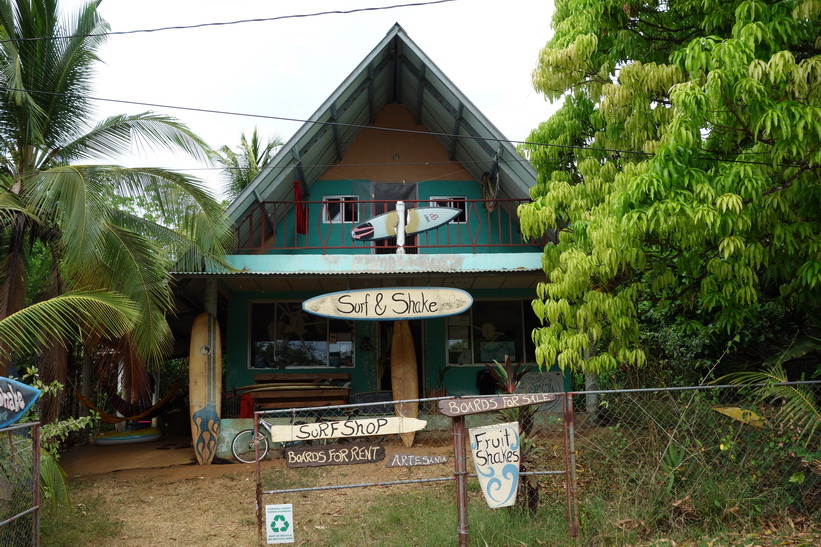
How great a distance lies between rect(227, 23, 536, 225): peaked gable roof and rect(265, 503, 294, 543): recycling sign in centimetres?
596

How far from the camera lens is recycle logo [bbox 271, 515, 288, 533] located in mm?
5770

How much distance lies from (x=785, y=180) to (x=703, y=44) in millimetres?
1546

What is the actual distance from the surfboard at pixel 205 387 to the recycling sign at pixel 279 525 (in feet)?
16.8

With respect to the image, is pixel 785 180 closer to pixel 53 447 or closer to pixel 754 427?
pixel 754 427

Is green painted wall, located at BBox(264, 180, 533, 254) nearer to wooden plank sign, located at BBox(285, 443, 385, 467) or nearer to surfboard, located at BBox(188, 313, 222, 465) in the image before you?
surfboard, located at BBox(188, 313, 222, 465)

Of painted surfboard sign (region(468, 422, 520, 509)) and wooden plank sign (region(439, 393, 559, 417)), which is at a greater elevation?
wooden plank sign (region(439, 393, 559, 417))

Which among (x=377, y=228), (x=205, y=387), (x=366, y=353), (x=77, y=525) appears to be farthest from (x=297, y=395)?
(x=77, y=525)

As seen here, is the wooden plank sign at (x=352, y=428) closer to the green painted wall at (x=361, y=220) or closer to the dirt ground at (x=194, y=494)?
the dirt ground at (x=194, y=494)

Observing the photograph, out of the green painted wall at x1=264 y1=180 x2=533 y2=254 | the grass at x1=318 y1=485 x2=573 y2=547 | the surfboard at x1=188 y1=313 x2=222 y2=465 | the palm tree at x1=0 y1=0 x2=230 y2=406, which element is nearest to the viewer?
the grass at x1=318 y1=485 x2=573 y2=547

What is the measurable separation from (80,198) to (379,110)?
23.1 feet

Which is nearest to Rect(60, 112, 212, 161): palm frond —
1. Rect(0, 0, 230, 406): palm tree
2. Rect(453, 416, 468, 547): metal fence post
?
Rect(0, 0, 230, 406): palm tree

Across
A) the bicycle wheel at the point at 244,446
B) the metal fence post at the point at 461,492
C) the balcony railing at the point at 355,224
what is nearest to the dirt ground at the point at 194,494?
the bicycle wheel at the point at 244,446

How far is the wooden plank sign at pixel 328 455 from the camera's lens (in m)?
6.03

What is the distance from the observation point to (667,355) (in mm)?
11000
